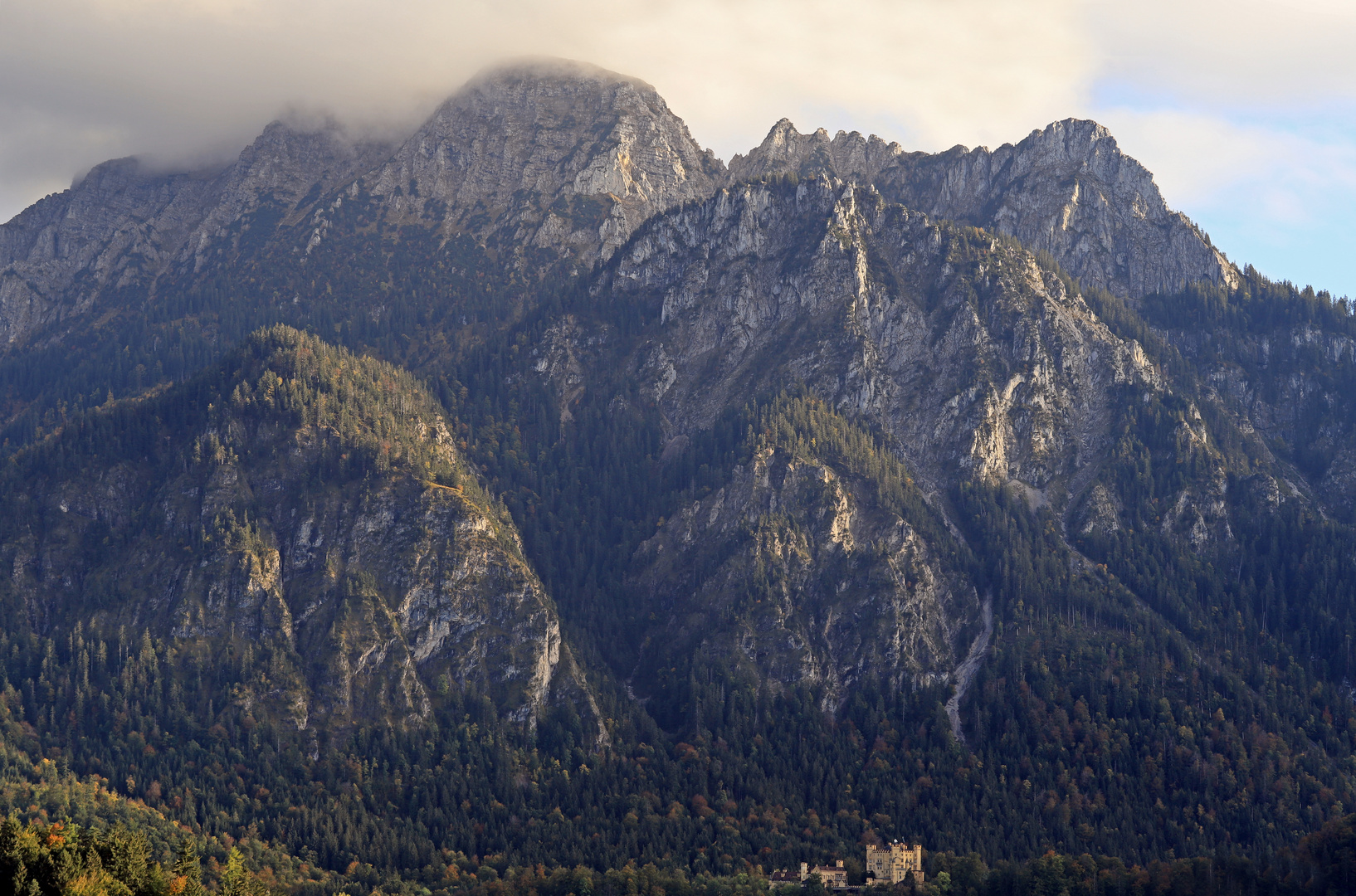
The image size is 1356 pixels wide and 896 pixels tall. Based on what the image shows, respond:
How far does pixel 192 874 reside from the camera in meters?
189

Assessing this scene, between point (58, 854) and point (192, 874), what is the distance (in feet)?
101

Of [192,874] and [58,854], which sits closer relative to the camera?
[58,854]

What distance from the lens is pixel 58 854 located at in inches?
6334
